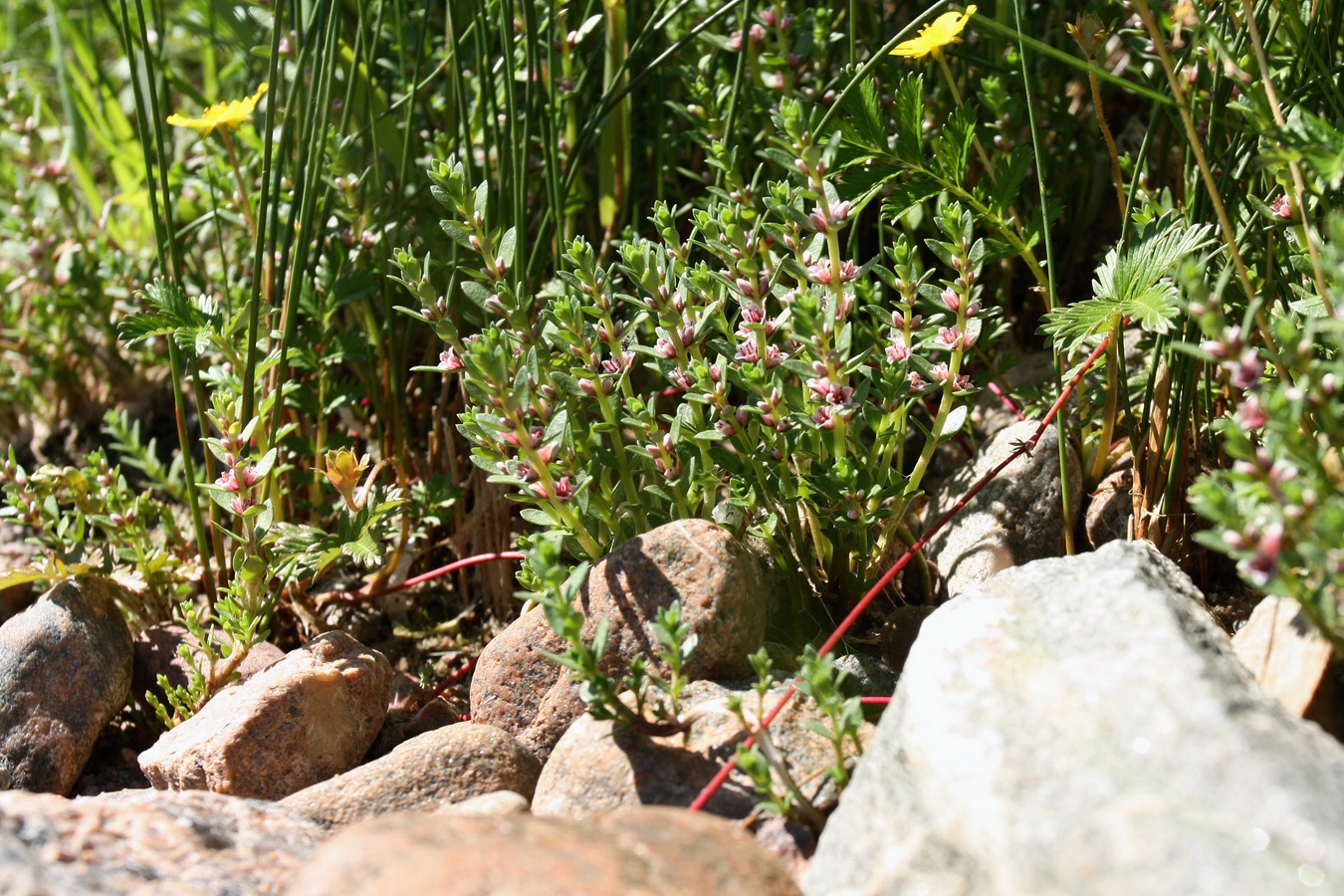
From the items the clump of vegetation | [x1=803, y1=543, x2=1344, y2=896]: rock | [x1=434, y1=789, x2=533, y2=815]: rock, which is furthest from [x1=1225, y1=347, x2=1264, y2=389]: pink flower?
[x1=434, y1=789, x2=533, y2=815]: rock

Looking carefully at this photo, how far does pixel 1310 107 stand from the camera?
192 cm

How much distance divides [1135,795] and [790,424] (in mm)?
720

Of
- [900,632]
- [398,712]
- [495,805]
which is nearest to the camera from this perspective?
[495,805]

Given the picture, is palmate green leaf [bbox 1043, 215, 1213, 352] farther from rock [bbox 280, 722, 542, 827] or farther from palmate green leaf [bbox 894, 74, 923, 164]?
rock [bbox 280, 722, 542, 827]

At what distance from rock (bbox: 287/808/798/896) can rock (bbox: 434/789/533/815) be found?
0.24m

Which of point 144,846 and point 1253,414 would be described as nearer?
point 1253,414

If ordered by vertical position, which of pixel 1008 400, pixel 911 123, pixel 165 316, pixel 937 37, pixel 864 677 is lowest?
pixel 864 677

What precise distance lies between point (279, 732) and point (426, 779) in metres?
0.29

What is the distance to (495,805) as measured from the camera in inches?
59.1

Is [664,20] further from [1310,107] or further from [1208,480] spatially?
[1208,480]

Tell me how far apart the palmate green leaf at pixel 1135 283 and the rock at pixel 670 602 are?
21.5 inches

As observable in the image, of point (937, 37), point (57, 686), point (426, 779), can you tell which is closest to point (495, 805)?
point (426, 779)

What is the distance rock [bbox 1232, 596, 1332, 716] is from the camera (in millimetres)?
1311

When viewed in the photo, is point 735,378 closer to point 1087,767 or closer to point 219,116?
point 1087,767
